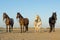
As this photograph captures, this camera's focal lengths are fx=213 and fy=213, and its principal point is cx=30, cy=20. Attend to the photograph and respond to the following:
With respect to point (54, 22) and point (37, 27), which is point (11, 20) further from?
point (54, 22)

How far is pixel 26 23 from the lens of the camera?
26688 mm

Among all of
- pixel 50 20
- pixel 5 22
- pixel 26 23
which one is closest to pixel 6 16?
pixel 5 22

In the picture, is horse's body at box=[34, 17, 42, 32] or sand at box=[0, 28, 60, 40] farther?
horse's body at box=[34, 17, 42, 32]

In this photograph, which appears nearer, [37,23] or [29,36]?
[29,36]

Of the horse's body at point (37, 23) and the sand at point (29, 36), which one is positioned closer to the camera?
the sand at point (29, 36)

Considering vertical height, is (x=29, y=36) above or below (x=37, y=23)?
below

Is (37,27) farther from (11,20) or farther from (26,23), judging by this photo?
(11,20)

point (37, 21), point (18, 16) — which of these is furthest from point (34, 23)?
point (18, 16)

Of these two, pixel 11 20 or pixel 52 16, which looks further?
pixel 11 20

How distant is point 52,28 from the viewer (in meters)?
25.7

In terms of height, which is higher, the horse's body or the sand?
the horse's body

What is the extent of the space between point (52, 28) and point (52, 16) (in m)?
1.56

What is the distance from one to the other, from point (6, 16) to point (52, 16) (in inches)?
219

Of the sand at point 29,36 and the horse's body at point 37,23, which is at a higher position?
the horse's body at point 37,23
